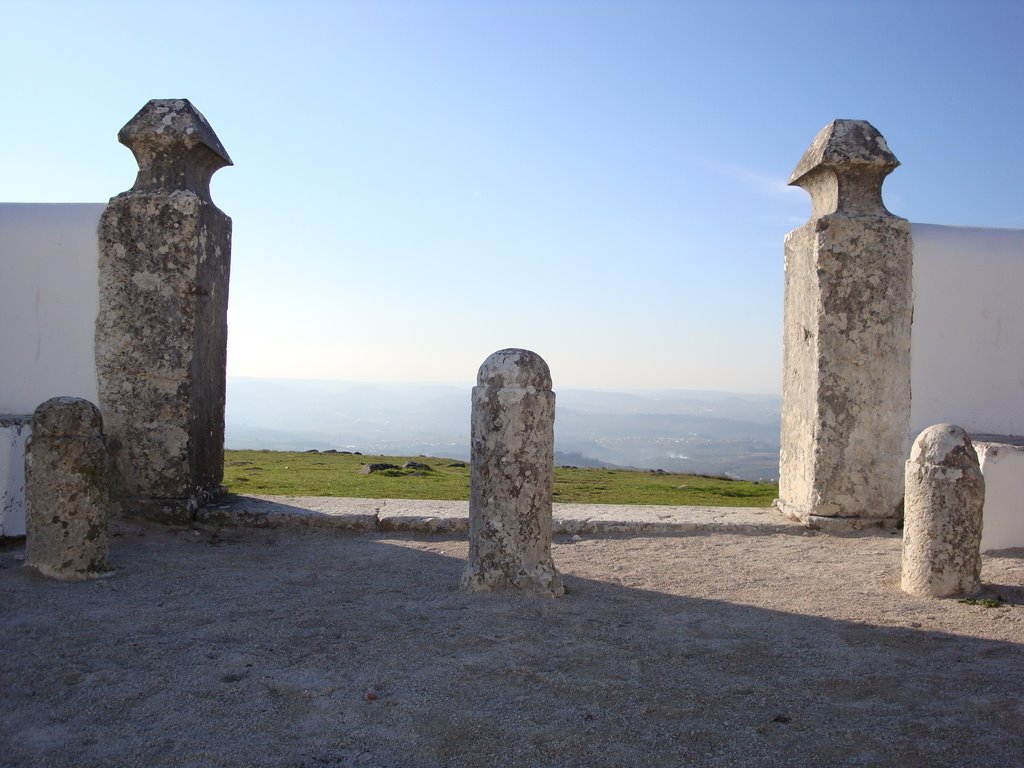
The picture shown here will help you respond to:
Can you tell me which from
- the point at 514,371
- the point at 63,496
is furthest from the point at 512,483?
the point at 63,496

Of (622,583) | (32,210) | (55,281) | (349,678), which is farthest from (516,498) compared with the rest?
(32,210)

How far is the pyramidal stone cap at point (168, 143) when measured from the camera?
771 centimetres

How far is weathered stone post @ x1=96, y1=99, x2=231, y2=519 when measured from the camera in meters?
7.59

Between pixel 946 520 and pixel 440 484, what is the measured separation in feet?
24.1

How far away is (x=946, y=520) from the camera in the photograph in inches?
216

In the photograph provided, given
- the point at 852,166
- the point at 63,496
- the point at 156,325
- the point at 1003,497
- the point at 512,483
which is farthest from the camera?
the point at 852,166

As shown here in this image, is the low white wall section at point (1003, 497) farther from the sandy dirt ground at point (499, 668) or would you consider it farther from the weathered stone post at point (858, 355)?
the weathered stone post at point (858, 355)

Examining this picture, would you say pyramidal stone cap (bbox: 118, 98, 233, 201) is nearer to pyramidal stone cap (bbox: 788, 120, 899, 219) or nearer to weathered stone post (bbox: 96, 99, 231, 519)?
weathered stone post (bbox: 96, 99, 231, 519)

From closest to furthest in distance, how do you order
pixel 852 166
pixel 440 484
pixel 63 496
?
1. pixel 63 496
2. pixel 852 166
3. pixel 440 484

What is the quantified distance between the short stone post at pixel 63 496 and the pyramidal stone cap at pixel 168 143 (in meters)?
2.84

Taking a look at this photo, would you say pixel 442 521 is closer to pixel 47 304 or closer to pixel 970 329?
pixel 47 304

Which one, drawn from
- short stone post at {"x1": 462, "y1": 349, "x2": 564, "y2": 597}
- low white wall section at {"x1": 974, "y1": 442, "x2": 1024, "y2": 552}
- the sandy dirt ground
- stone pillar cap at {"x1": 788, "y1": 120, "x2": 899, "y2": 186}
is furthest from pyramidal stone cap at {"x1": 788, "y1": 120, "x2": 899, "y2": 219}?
short stone post at {"x1": 462, "y1": 349, "x2": 564, "y2": 597}

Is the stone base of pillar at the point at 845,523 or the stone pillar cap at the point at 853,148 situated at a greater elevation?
the stone pillar cap at the point at 853,148

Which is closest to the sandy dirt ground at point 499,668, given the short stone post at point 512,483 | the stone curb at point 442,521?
the short stone post at point 512,483
